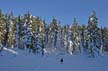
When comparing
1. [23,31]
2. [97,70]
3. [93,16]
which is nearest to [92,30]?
[93,16]

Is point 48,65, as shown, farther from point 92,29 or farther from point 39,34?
→ point 39,34

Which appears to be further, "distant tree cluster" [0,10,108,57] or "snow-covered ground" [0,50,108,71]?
"distant tree cluster" [0,10,108,57]

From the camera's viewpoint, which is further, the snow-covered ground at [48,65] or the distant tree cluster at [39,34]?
the distant tree cluster at [39,34]

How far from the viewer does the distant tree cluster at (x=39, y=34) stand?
235ft

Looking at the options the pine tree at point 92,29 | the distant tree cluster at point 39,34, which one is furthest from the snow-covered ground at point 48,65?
the pine tree at point 92,29

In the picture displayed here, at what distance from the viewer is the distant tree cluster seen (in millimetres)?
71562

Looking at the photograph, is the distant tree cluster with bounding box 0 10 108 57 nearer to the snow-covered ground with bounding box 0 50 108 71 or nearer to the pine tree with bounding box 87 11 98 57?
the pine tree with bounding box 87 11 98 57

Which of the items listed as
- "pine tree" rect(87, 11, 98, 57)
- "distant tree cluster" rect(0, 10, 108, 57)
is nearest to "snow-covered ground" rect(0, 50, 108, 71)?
"distant tree cluster" rect(0, 10, 108, 57)

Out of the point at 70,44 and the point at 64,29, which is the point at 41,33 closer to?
the point at 70,44

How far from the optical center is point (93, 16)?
72.5m

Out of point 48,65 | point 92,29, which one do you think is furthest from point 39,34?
point 48,65

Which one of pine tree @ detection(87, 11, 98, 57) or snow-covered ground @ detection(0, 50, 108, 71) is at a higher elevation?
pine tree @ detection(87, 11, 98, 57)

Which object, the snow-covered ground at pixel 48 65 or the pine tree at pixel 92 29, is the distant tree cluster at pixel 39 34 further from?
the snow-covered ground at pixel 48 65

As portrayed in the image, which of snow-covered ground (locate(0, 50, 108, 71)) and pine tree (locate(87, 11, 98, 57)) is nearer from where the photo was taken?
snow-covered ground (locate(0, 50, 108, 71))
